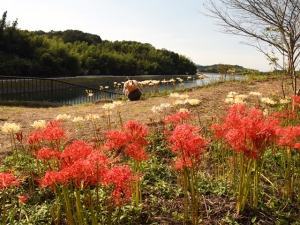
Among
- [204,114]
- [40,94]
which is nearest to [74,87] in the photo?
[40,94]

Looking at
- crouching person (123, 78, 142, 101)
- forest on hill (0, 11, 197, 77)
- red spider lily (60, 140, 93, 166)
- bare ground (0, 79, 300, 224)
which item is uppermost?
forest on hill (0, 11, 197, 77)

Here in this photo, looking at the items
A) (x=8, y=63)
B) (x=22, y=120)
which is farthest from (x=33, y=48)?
(x=22, y=120)

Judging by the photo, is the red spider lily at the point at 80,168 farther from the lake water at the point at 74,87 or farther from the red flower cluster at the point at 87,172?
the lake water at the point at 74,87

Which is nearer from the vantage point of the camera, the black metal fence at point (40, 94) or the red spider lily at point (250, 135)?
the red spider lily at point (250, 135)

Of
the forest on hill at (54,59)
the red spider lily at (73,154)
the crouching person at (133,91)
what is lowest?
the red spider lily at (73,154)

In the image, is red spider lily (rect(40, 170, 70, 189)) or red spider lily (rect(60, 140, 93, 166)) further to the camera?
red spider lily (rect(60, 140, 93, 166))

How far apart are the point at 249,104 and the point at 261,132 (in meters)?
5.91

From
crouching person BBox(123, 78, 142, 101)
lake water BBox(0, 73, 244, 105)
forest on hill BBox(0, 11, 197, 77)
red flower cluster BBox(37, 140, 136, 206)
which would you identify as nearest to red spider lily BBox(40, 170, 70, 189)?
red flower cluster BBox(37, 140, 136, 206)

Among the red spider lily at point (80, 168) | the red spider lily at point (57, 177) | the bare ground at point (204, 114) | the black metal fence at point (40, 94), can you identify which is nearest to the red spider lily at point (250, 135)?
the bare ground at point (204, 114)

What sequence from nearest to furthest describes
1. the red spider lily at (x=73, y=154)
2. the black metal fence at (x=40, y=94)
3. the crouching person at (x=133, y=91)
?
the red spider lily at (x=73, y=154)
the crouching person at (x=133, y=91)
the black metal fence at (x=40, y=94)

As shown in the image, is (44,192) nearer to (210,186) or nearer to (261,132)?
(210,186)

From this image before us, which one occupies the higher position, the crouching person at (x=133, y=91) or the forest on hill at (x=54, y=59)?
the forest on hill at (x=54, y=59)

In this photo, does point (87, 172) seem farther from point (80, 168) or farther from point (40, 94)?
point (40, 94)

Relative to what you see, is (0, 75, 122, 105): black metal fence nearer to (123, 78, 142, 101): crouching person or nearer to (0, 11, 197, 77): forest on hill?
(123, 78, 142, 101): crouching person
